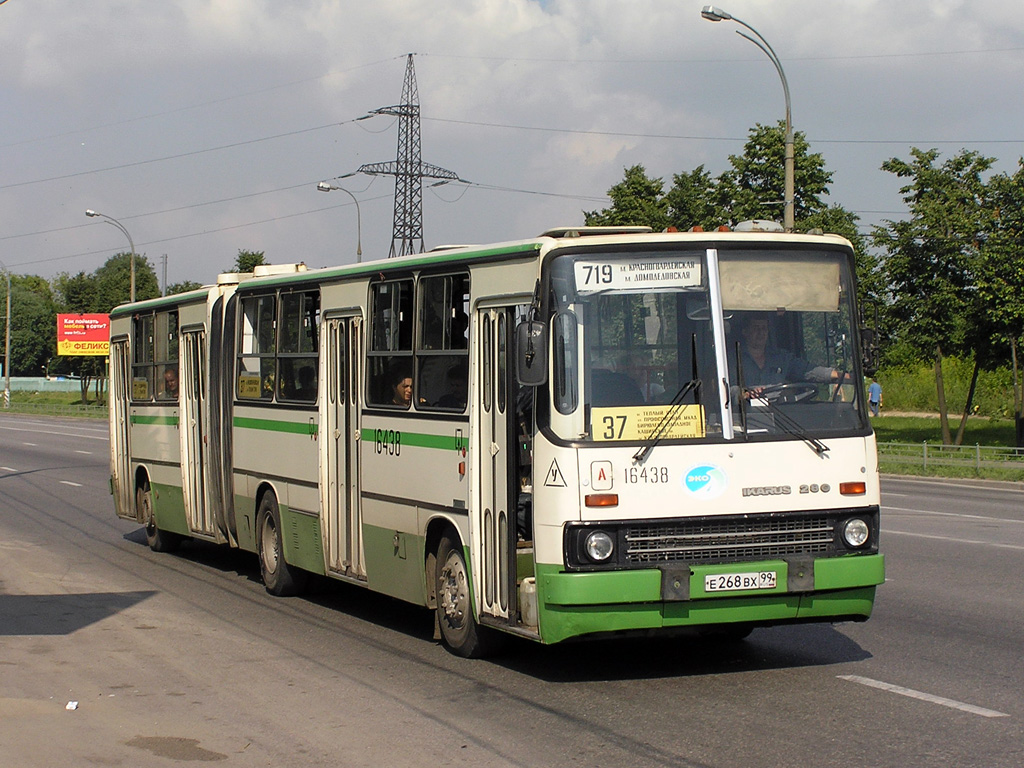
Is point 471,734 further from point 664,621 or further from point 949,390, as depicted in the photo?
point 949,390

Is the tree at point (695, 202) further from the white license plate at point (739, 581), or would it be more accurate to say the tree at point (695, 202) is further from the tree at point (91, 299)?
the tree at point (91, 299)

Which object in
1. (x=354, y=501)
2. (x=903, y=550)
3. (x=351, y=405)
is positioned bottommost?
(x=903, y=550)

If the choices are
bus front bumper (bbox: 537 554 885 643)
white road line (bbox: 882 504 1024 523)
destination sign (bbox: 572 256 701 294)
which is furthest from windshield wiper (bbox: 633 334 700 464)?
white road line (bbox: 882 504 1024 523)

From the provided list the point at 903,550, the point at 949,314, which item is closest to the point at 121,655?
the point at 903,550

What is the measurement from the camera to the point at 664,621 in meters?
7.95

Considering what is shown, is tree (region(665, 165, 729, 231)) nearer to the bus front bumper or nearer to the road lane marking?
the road lane marking

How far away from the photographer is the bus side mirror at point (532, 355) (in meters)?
7.89

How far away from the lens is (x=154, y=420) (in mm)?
16219

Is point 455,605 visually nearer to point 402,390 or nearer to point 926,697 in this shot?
point 402,390

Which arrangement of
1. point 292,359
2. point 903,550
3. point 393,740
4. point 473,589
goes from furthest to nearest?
point 903,550 → point 292,359 → point 473,589 → point 393,740

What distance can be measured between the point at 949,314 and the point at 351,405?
27622 millimetres

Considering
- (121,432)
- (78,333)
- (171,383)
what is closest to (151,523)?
(121,432)

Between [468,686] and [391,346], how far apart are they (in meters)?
3.05

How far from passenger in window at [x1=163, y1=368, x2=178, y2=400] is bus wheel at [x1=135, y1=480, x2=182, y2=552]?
4.50 feet
